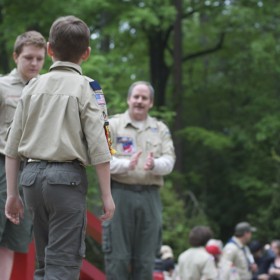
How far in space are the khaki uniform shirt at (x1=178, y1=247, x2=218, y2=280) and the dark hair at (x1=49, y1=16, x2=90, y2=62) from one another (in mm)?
4733

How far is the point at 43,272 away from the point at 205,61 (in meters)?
23.4

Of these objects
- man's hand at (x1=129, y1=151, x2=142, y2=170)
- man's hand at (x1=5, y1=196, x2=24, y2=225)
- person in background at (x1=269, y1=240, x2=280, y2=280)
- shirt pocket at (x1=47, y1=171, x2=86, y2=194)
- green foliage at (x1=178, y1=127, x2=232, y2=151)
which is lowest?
person in background at (x1=269, y1=240, x2=280, y2=280)

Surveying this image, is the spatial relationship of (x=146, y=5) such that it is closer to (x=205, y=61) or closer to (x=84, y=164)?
(x=205, y=61)

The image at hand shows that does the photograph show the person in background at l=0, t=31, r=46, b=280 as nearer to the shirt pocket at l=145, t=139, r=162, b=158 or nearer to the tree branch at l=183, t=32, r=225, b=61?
the shirt pocket at l=145, t=139, r=162, b=158

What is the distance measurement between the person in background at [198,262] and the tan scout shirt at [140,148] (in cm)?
240

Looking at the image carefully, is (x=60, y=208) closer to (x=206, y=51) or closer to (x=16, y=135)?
(x=16, y=135)

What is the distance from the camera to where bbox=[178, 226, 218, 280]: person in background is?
823 cm

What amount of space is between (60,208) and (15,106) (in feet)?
4.26

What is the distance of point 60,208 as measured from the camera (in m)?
3.79

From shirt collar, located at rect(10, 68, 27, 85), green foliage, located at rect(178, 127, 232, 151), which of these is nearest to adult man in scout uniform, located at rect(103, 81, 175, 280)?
shirt collar, located at rect(10, 68, 27, 85)

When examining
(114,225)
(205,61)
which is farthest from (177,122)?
(114,225)

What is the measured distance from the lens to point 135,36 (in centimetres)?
1992

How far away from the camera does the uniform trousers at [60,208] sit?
3.80 m

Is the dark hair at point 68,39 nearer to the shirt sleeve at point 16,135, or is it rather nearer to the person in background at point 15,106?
the shirt sleeve at point 16,135
